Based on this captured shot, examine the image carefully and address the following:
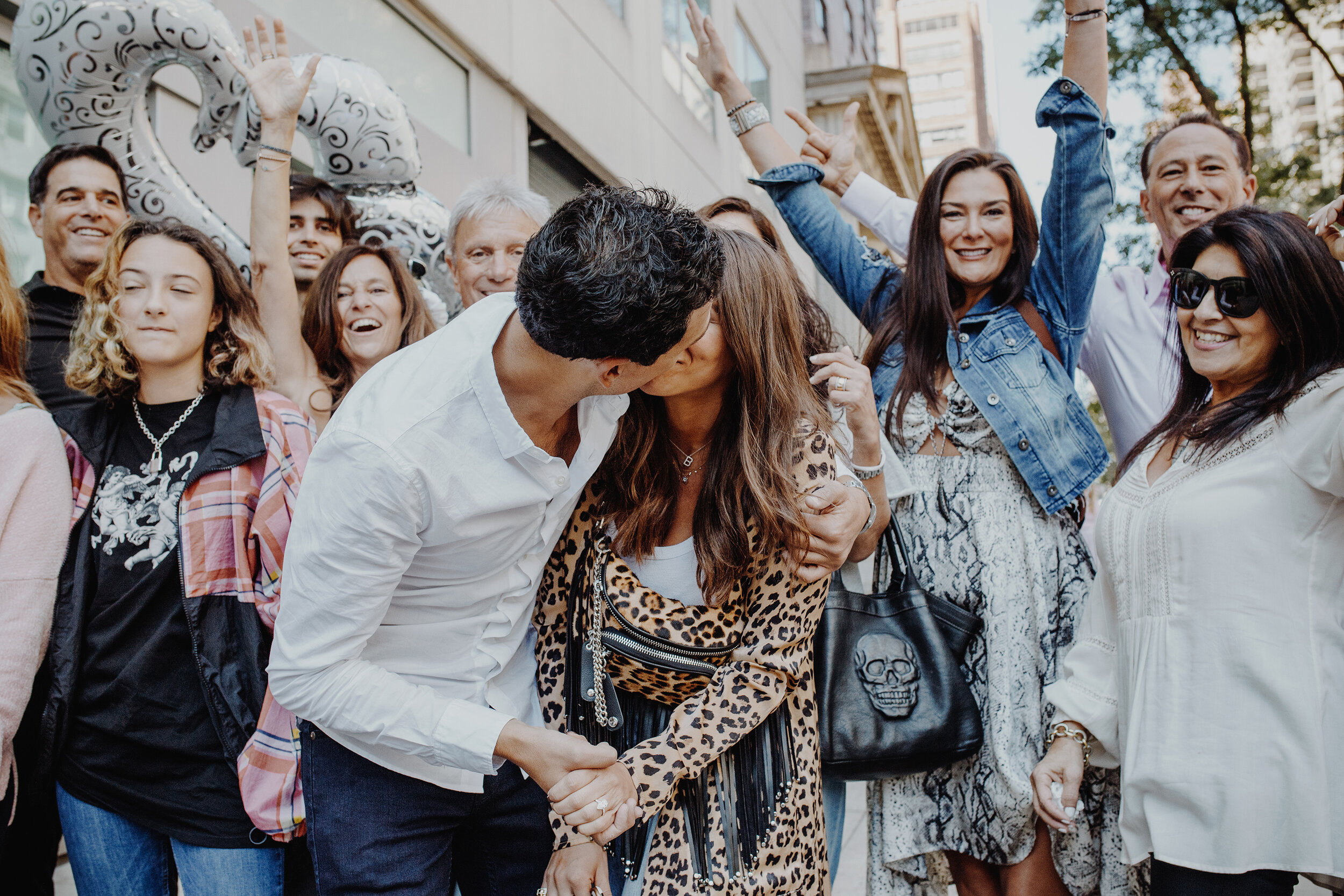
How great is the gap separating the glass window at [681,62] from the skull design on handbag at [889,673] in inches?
428

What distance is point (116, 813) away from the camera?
205cm

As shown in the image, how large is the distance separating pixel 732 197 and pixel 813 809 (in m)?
1.90

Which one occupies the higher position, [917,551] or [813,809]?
[917,551]

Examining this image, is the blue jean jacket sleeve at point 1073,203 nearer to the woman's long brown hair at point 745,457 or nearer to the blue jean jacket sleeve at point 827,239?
the blue jean jacket sleeve at point 827,239

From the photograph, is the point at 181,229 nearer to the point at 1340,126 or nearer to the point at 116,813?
the point at 116,813

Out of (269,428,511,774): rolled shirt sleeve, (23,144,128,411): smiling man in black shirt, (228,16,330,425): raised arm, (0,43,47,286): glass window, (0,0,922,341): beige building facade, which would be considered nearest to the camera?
(269,428,511,774): rolled shirt sleeve

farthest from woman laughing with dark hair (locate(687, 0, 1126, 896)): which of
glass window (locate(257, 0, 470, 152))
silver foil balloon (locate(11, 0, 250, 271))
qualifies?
glass window (locate(257, 0, 470, 152))

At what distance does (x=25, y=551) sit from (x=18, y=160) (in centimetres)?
312

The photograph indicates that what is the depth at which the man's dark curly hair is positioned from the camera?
1.41 metres

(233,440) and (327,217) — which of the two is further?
(327,217)

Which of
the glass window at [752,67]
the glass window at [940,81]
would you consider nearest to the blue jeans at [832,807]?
the glass window at [752,67]

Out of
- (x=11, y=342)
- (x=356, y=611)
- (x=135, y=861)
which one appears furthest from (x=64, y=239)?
(x=356, y=611)

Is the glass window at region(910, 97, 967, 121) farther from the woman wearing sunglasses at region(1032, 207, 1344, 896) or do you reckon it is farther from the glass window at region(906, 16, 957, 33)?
the woman wearing sunglasses at region(1032, 207, 1344, 896)

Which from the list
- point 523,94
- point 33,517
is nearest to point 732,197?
point 33,517
